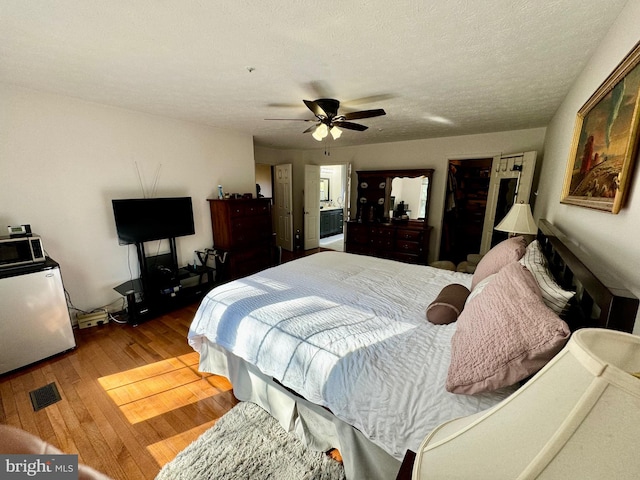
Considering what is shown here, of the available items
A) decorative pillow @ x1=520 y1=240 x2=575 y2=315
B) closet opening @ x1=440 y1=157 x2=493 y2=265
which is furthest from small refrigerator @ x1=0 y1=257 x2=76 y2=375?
closet opening @ x1=440 y1=157 x2=493 y2=265

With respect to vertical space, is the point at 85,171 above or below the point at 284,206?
above

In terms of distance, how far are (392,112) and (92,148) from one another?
3.31 meters

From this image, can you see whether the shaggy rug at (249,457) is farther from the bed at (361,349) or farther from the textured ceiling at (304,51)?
the textured ceiling at (304,51)

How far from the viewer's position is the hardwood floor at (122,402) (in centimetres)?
154

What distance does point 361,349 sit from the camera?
4.36 feet

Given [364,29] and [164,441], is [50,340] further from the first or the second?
[364,29]

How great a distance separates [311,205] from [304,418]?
4.67m

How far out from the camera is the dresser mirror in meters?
4.60

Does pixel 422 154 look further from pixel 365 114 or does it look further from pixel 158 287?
pixel 158 287

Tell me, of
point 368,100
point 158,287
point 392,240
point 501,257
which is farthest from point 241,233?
point 501,257

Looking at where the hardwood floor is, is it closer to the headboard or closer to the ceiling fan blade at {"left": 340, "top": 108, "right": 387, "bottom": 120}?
the headboard

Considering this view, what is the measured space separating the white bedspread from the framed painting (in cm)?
97

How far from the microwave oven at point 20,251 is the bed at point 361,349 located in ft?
5.29

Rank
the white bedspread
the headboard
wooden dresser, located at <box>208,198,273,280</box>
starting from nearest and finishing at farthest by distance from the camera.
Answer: the headboard < the white bedspread < wooden dresser, located at <box>208,198,273,280</box>
